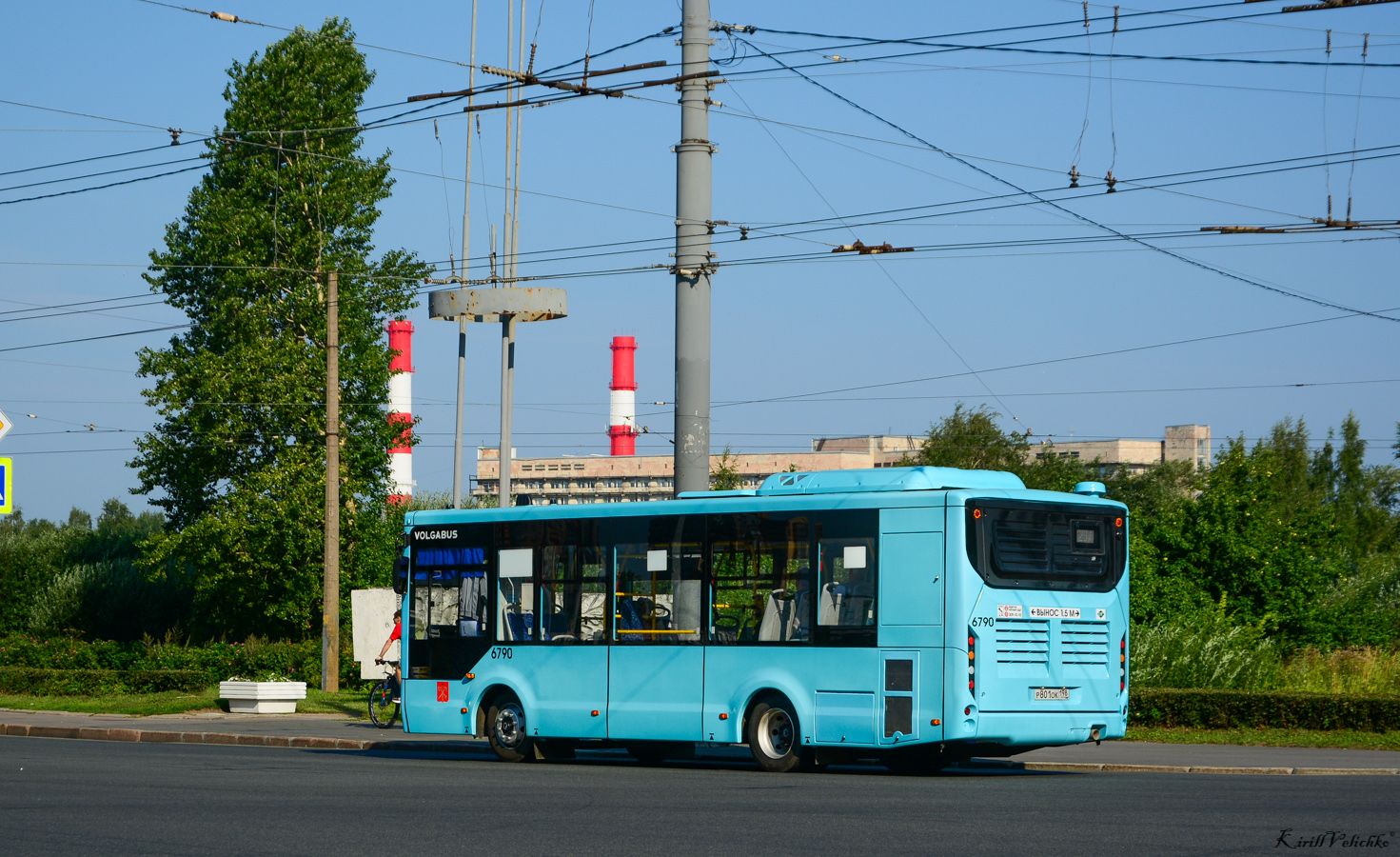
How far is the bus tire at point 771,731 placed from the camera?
17.1m

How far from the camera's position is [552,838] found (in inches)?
406

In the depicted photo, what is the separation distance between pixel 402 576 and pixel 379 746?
3.21 m

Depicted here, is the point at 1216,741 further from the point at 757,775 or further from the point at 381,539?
the point at 381,539

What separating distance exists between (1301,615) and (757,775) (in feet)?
70.3

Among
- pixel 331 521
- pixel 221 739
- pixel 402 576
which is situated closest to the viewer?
pixel 402 576

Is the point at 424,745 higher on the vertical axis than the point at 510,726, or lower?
lower

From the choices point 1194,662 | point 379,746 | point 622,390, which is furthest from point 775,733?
point 622,390

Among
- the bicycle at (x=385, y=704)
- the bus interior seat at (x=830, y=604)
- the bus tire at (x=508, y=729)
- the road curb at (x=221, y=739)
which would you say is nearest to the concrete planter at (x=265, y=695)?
the road curb at (x=221, y=739)

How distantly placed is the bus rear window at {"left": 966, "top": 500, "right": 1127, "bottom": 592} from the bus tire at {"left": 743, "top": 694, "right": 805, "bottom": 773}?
271 centimetres

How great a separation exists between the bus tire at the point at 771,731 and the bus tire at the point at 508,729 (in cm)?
336

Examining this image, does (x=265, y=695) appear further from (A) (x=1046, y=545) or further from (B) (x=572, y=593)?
(A) (x=1046, y=545)

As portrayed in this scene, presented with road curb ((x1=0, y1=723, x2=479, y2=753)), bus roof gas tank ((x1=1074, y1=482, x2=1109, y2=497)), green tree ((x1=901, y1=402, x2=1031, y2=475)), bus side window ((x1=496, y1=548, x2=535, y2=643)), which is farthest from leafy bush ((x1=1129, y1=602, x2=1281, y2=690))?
green tree ((x1=901, y1=402, x2=1031, y2=475))

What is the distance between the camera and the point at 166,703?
104 feet

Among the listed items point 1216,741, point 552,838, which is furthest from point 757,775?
point 1216,741
